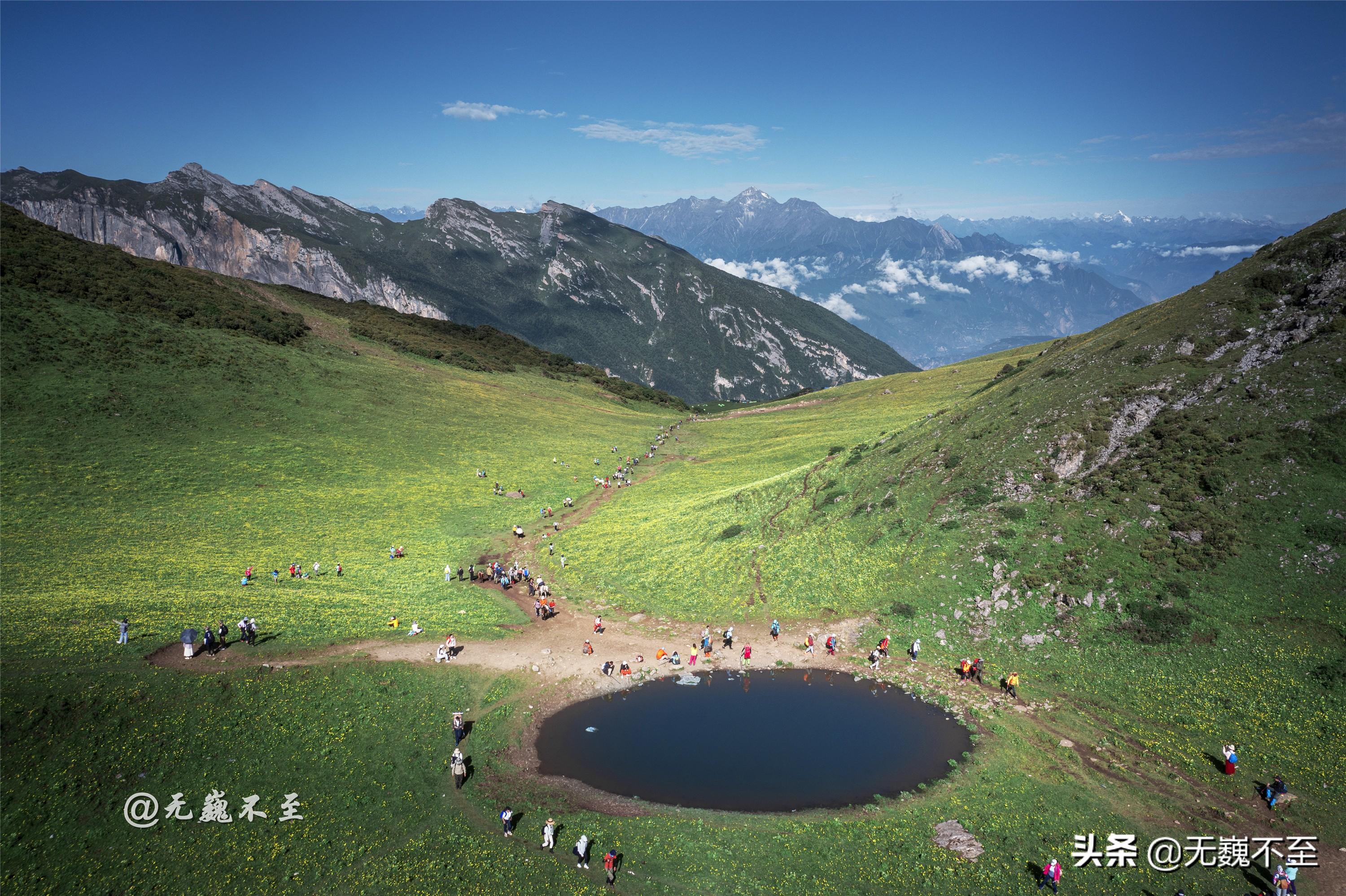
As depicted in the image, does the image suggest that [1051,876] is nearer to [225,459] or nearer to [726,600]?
[726,600]

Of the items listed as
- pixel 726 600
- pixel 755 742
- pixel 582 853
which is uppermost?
pixel 726 600

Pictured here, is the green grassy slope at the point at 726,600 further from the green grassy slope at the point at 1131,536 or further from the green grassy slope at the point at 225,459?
the green grassy slope at the point at 225,459

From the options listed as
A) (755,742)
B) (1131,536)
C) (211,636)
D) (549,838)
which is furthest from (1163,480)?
(211,636)

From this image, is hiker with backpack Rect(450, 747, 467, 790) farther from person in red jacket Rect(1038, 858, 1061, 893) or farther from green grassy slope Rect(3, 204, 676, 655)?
person in red jacket Rect(1038, 858, 1061, 893)

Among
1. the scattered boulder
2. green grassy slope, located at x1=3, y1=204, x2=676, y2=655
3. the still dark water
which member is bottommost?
the still dark water

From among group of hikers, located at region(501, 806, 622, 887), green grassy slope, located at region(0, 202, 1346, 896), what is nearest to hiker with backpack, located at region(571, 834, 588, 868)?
group of hikers, located at region(501, 806, 622, 887)

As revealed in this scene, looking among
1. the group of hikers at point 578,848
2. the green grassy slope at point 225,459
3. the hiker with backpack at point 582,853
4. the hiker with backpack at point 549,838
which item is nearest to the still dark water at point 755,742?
the group of hikers at point 578,848
